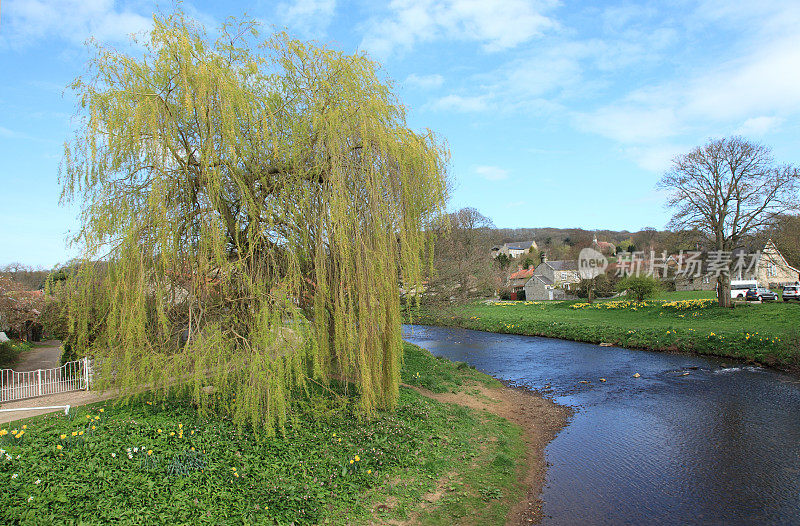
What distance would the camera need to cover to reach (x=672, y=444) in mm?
10852

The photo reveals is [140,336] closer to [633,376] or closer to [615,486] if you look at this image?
[615,486]

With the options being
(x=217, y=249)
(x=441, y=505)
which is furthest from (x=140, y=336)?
(x=441, y=505)

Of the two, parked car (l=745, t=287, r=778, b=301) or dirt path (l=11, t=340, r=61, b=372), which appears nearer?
dirt path (l=11, t=340, r=61, b=372)

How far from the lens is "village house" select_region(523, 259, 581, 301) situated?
52750mm

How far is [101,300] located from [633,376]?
1867 centimetres

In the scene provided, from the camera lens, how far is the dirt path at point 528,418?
26.2 feet

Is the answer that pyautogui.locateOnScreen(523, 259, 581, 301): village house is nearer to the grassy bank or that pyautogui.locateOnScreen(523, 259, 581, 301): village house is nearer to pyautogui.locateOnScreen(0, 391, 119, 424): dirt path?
the grassy bank

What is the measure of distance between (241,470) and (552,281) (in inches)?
2174

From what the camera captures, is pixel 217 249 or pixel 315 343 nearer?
pixel 217 249

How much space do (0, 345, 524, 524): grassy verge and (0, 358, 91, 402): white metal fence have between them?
16.9 feet

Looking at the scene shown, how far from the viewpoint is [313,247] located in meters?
9.08

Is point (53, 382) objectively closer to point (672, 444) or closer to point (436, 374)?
point (436, 374)

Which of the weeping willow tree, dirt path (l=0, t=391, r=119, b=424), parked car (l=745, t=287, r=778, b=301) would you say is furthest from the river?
parked car (l=745, t=287, r=778, b=301)

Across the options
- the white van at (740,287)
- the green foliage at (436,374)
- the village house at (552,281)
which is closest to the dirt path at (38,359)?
the green foliage at (436,374)
